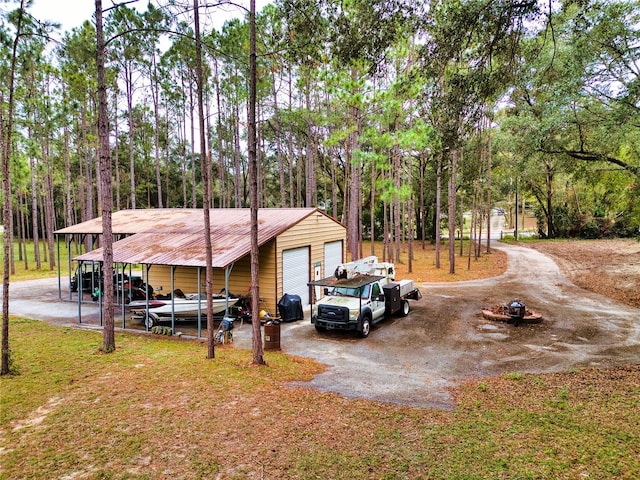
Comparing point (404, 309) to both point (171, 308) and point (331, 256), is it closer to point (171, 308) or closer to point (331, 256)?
point (331, 256)

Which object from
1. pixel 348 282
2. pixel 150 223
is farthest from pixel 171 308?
pixel 150 223

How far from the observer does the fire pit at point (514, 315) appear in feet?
39.9

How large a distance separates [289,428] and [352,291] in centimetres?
670

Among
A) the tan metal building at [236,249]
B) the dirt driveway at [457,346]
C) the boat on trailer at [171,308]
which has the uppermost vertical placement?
the tan metal building at [236,249]

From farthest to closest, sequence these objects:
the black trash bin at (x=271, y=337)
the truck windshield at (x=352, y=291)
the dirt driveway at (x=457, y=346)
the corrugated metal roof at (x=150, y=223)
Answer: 1. the corrugated metal roof at (x=150, y=223)
2. the truck windshield at (x=352, y=291)
3. the black trash bin at (x=271, y=337)
4. the dirt driveway at (x=457, y=346)

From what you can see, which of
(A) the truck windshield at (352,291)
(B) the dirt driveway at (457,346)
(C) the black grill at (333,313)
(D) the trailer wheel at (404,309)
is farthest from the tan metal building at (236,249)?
(D) the trailer wheel at (404,309)

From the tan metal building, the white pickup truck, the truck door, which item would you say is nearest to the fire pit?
the white pickup truck

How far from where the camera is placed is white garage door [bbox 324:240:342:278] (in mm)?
17711

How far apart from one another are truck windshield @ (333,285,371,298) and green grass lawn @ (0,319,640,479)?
13.0 ft

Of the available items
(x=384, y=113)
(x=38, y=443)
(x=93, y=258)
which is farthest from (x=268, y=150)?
(x=38, y=443)

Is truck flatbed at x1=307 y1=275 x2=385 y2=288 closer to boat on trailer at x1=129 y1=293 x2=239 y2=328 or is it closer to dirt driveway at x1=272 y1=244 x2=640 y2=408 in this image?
dirt driveway at x1=272 y1=244 x2=640 y2=408

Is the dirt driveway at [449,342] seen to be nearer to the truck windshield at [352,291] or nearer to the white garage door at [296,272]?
the truck windshield at [352,291]

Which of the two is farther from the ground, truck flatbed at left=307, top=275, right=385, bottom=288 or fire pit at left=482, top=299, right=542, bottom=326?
truck flatbed at left=307, top=275, right=385, bottom=288

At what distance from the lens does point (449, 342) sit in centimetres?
1063
